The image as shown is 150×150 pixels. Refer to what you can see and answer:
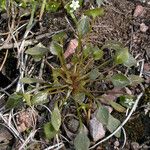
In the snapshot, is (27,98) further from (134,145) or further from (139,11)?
(139,11)

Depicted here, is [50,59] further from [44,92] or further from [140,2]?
[140,2]

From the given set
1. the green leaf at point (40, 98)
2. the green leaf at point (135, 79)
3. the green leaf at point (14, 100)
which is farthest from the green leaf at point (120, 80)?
the green leaf at point (14, 100)

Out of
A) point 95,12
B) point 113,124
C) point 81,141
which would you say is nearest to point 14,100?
point 81,141

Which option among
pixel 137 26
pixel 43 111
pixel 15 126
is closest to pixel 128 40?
pixel 137 26

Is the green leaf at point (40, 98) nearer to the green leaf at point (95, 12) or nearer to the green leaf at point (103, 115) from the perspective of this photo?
the green leaf at point (103, 115)

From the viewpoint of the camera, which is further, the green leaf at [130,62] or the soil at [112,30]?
the soil at [112,30]

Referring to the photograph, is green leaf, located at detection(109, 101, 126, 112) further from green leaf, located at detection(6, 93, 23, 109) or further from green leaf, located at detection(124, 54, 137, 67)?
green leaf, located at detection(6, 93, 23, 109)

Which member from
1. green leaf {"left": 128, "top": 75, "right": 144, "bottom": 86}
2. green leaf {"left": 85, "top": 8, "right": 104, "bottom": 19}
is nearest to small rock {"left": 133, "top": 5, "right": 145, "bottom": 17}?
green leaf {"left": 85, "top": 8, "right": 104, "bottom": 19}
